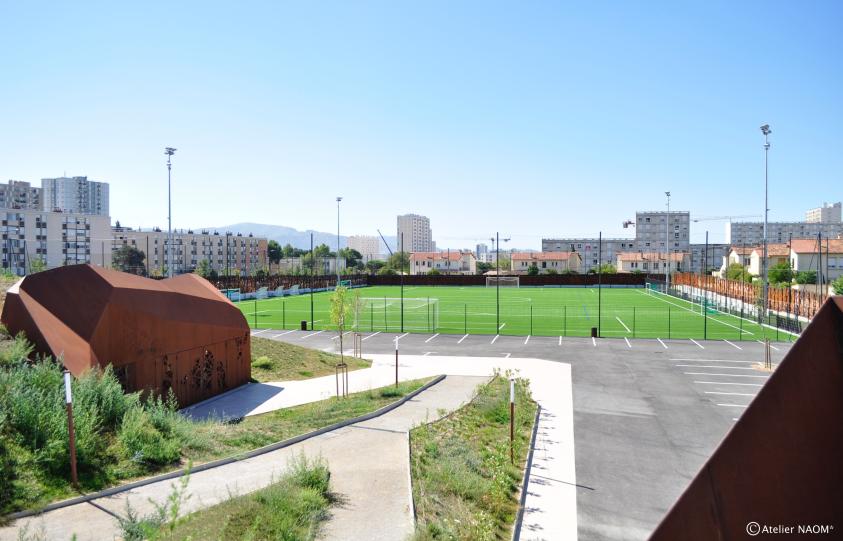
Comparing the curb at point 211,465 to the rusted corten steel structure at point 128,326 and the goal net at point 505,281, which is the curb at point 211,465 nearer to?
the rusted corten steel structure at point 128,326

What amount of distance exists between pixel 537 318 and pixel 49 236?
91374mm

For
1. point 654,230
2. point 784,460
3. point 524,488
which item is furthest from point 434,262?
point 784,460

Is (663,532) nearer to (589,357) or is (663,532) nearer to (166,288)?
(166,288)

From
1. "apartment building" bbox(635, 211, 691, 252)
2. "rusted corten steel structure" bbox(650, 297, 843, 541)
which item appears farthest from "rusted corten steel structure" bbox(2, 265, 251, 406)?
"apartment building" bbox(635, 211, 691, 252)

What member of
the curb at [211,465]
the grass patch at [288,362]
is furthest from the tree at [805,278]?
the curb at [211,465]

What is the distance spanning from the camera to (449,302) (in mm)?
68250

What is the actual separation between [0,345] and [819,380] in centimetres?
1821

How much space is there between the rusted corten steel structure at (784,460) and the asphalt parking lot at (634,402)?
659 centimetres

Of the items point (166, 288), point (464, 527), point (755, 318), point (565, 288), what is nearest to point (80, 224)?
point (565, 288)

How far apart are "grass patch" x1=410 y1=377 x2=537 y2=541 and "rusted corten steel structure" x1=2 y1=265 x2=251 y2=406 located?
30.0 feet

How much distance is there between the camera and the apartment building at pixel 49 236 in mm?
92312

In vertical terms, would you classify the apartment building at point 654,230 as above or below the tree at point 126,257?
above

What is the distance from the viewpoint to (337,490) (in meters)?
11.1

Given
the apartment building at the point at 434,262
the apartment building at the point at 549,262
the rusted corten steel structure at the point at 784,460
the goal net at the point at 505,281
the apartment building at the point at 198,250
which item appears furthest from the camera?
the apartment building at the point at 434,262
